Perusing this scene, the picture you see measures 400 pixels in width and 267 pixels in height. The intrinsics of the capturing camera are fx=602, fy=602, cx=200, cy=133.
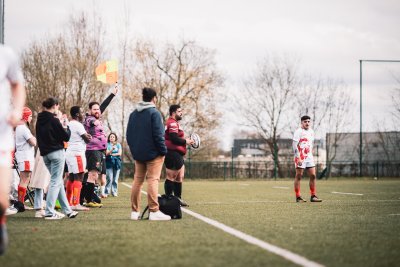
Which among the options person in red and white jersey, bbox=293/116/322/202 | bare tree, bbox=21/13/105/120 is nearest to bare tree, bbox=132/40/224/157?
bare tree, bbox=21/13/105/120

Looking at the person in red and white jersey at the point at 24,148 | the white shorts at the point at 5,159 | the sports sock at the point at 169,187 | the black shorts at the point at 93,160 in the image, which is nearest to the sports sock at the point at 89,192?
the black shorts at the point at 93,160

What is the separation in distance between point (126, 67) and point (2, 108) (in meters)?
38.7

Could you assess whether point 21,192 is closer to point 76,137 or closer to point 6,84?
point 76,137

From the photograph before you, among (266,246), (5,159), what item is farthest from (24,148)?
(266,246)

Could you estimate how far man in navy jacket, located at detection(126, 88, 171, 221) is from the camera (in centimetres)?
940

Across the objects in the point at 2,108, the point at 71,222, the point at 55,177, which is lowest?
the point at 71,222

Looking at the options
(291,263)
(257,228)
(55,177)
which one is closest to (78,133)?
(55,177)

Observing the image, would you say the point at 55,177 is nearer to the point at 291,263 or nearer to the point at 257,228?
the point at 257,228

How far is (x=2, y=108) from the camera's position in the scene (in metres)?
5.36

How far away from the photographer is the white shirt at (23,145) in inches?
427

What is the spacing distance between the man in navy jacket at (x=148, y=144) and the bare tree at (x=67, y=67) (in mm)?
28663

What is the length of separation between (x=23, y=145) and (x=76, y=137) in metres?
0.99

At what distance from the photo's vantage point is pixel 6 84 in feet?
18.4

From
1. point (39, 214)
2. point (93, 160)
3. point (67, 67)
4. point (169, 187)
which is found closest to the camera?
point (39, 214)
